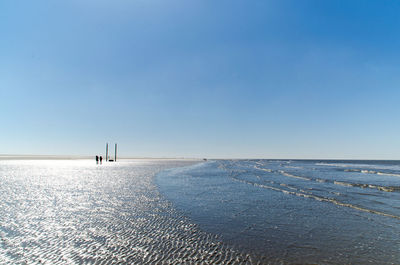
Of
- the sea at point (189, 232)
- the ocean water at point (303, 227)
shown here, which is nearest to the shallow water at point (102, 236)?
the sea at point (189, 232)

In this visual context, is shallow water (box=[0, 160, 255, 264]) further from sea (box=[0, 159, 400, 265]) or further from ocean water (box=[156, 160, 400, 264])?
ocean water (box=[156, 160, 400, 264])

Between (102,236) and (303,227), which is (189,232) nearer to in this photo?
(102,236)

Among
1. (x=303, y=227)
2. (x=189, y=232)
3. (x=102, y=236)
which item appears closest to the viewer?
(x=102, y=236)

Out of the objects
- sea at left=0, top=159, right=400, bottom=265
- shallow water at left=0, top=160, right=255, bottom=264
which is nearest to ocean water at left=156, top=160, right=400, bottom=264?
sea at left=0, top=159, right=400, bottom=265

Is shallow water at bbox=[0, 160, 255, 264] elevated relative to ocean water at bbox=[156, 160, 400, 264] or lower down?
elevated

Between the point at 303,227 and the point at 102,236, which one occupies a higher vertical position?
the point at 102,236

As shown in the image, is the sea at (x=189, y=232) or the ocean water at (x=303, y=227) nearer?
the sea at (x=189, y=232)

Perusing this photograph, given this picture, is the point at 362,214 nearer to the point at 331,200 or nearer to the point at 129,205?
the point at 331,200

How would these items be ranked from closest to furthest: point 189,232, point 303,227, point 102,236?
1. point 102,236
2. point 189,232
3. point 303,227

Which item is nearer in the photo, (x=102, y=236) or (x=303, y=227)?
(x=102, y=236)

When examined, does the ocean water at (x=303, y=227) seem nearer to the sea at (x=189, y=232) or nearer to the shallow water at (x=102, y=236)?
the sea at (x=189, y=232)

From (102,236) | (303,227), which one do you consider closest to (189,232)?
(102,236)

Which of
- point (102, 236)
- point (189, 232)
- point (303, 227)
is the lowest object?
point (303, 227)

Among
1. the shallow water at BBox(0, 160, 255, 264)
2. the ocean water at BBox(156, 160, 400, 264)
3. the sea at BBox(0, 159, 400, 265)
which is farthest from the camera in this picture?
the ocean water at BBox(156, 160, 400, 264)
